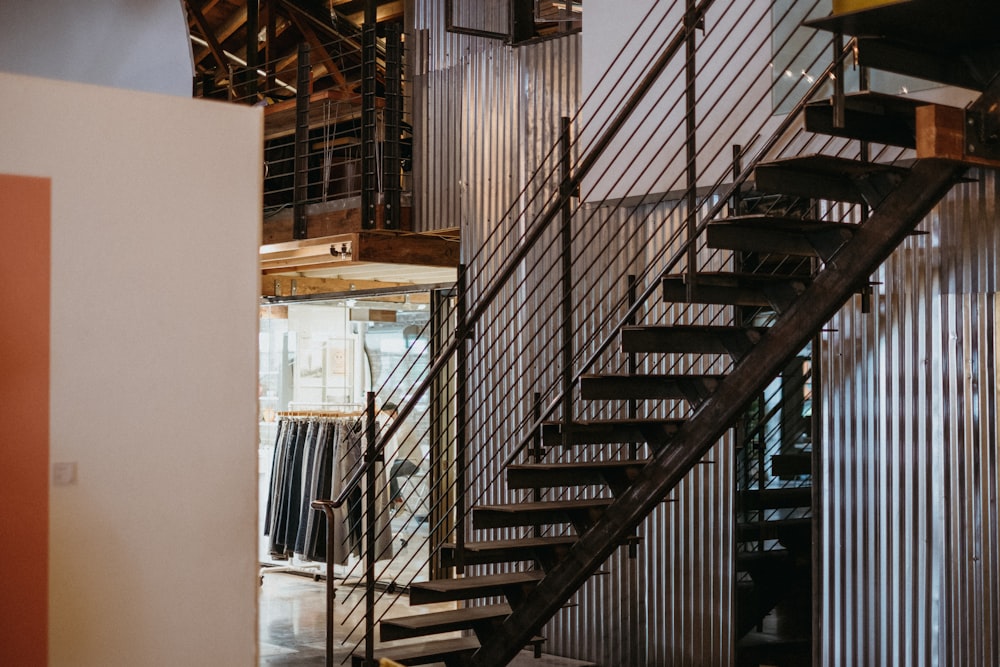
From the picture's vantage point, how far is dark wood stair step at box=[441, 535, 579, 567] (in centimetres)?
540

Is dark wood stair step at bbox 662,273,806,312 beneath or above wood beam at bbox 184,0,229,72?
beneath

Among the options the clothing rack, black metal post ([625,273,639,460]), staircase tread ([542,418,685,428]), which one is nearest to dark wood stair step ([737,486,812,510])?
black metal post ([625,273,639,460])

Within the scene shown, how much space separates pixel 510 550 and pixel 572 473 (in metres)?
0.53

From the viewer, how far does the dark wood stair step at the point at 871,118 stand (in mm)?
4434

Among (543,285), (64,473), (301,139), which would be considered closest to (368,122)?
(301,139)

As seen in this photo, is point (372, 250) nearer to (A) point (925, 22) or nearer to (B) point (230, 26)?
(A) point (925, 22)

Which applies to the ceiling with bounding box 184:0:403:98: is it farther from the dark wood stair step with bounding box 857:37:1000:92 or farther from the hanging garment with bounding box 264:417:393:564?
the dark wood stair step with bounding box 857:37:1000:92

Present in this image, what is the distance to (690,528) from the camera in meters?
6.61

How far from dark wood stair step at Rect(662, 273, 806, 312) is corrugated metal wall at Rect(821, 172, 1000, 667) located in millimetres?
1030

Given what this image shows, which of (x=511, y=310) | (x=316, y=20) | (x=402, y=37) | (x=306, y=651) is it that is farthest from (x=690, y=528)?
(x=316, y=20)

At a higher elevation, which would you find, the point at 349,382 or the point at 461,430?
the point at 349,382

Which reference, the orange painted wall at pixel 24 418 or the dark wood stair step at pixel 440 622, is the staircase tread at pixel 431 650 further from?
the orange painted wall at pixel 24 418

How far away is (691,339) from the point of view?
5051 mm

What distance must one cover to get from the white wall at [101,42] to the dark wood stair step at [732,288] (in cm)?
221
